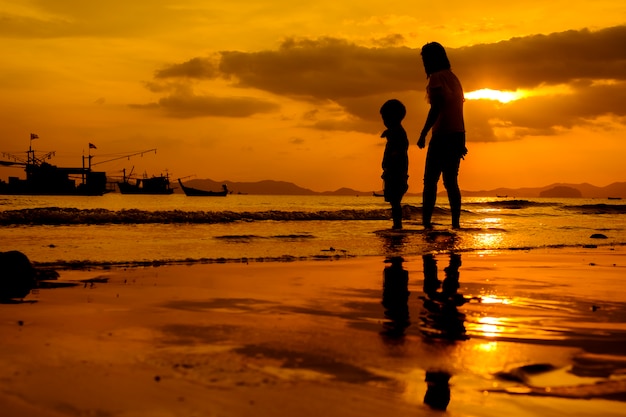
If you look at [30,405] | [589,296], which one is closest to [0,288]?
[30,405]

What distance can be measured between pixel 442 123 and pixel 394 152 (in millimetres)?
859

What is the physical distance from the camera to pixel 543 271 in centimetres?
575

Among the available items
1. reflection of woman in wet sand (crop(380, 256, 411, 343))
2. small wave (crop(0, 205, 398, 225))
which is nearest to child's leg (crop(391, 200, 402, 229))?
reflection of woman in wet sand (crop(380, 256, 411, 343))

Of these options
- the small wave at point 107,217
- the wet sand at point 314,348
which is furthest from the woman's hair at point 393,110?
the small wave at point 107,217

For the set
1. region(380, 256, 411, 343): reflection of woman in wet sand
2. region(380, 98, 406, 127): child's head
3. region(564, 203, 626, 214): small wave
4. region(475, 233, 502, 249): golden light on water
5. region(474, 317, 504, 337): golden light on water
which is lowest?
region(380, 256, 411, 343): reflection of woman in wet sand

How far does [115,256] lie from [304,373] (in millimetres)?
5050

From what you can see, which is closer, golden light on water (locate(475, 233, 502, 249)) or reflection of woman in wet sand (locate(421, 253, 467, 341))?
reflection of woman in wet sand (locate(421, 253, 467, 341))

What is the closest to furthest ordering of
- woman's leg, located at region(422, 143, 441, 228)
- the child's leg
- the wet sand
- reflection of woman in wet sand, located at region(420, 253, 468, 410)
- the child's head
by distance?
the wet sand, reflection of woman in wet sand, located at region(420, 253, 468, 410), the child's head, woman's leg, located at region(422, 143, 441, 228), the child's leg

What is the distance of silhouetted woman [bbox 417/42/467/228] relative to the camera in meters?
9.95

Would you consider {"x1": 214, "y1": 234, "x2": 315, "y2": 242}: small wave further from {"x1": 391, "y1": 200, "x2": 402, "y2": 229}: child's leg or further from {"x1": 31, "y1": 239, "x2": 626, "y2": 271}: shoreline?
{"x1": 31, "y1": 239, "x2": 626, "y2": 271}: shoreline

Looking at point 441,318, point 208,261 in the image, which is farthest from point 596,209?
point 441,318

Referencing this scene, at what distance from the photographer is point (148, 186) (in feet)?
447

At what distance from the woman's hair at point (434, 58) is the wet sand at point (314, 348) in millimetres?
5798

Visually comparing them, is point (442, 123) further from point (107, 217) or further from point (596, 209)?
point (596, 209)
